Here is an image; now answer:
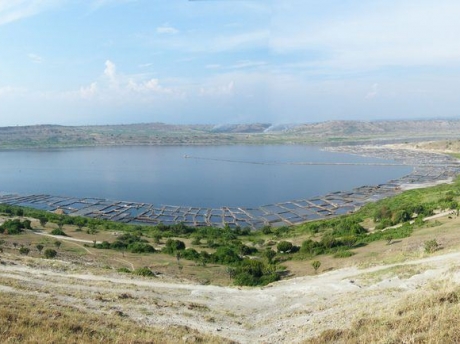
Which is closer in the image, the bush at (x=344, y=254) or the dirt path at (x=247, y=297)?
the dirt path at (x=247, y=297)

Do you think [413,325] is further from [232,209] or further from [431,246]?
[232,209]

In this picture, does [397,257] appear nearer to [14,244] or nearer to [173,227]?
[14,244]

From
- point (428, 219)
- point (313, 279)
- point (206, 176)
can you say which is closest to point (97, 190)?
point (206, 176)

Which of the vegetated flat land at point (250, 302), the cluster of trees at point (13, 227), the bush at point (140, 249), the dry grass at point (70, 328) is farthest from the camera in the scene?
the cluster of trees at point (13, 227)

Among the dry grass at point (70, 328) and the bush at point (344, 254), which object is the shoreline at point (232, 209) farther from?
the dry grass at point (70, 328)

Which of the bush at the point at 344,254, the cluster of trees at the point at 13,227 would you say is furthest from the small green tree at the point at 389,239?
the cluster of trees at the point at 13,227

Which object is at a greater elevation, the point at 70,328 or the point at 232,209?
the point at 70,328

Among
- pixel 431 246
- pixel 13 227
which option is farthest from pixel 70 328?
pixel 13 227
